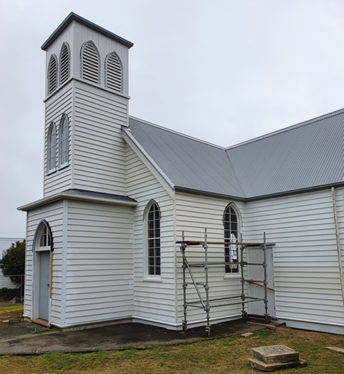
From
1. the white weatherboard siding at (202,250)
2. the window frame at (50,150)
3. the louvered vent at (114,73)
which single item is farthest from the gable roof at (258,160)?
the window frame at (50,150)

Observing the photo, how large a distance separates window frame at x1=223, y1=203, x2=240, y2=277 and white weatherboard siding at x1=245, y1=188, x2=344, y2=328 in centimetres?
120

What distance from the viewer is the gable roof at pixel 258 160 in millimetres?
13375

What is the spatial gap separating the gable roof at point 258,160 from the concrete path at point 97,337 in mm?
4581

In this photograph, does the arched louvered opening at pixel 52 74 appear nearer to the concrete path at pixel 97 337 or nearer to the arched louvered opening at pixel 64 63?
the arched louvered opening at pixel 64 63

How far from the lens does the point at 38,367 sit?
8.22m

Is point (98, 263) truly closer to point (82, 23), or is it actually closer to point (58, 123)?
point (58, 123)

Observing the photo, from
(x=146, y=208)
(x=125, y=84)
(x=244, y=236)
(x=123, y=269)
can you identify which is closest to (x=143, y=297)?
(x=123, y=269)

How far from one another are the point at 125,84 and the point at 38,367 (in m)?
11.4

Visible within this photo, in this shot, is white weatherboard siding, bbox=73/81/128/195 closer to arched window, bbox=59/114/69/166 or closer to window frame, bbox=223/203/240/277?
arched window, bbox=59/114/69/166

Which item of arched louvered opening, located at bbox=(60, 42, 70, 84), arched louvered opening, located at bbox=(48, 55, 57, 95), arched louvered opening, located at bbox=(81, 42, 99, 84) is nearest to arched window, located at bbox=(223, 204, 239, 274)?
arched louvered opening, located at bbox=(81, 42, 99, 84)

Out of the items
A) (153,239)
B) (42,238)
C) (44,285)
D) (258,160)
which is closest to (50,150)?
(42,238)

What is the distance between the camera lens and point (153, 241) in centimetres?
1365

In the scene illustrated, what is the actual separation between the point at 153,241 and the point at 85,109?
18.5 ft

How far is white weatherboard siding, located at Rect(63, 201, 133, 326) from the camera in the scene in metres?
12.4
